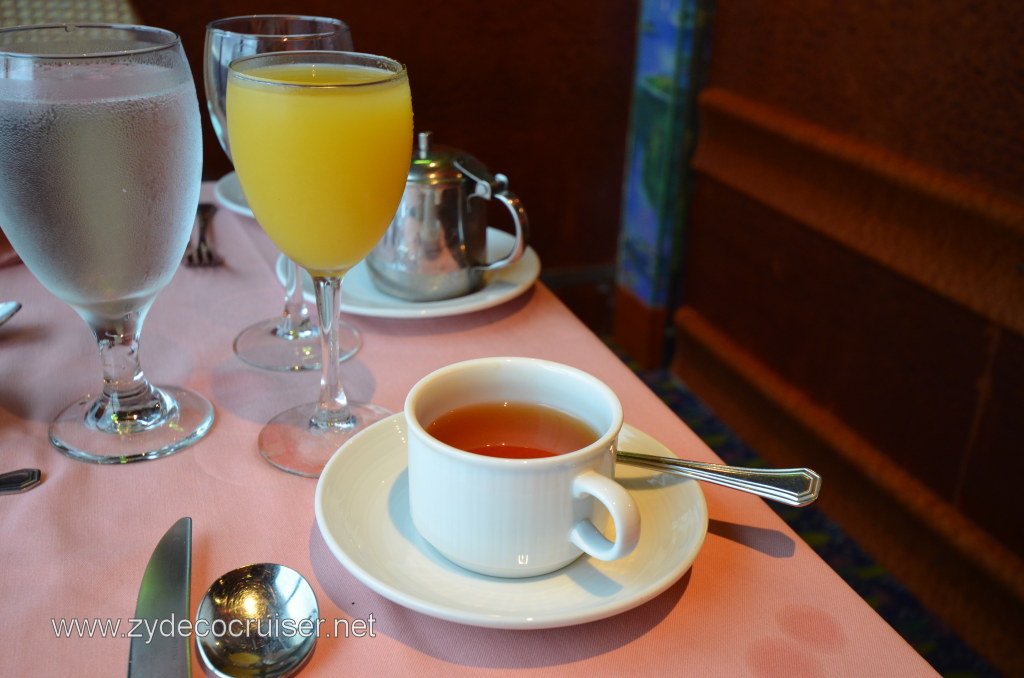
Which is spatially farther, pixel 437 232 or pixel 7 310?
pixel 437 232

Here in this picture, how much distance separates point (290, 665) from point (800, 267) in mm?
1329

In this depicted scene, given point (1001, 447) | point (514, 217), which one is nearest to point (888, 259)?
point (1001, 447)

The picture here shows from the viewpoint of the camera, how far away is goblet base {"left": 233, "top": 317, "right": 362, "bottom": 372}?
2.24ft

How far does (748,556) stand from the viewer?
0.47 m

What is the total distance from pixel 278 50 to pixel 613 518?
0.47 meters

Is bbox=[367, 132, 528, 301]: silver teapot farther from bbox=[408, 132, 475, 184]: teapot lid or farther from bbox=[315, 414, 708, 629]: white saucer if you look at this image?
bbox=[315, 414, 708, 629]: white saucer

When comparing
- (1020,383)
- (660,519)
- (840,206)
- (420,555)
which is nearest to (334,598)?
(420,555)

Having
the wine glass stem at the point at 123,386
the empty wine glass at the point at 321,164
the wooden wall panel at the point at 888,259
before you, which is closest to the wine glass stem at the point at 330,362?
the empty wine glass at the point at 321,164

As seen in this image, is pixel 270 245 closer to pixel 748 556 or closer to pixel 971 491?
pixel 748 556

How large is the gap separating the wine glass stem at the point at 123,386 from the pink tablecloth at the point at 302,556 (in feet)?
0.13

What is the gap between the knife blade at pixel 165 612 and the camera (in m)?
0.38

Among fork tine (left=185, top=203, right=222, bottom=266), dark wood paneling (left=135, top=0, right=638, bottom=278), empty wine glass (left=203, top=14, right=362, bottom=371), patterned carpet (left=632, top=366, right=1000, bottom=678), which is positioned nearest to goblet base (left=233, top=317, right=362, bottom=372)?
empty wine glass (left=203, top=14, right=362, bottom=371)

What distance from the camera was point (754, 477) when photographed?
0.48 metres

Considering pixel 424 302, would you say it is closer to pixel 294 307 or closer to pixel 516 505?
pixel 294 307
